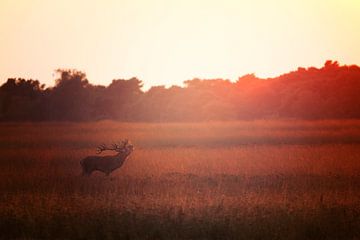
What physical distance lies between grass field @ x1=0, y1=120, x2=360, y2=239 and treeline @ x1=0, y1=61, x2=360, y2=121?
25.1 metres

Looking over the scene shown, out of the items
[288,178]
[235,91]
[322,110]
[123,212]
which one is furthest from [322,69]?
[123,212]

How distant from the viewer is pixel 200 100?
64.1m

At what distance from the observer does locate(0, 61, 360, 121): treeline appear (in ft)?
178

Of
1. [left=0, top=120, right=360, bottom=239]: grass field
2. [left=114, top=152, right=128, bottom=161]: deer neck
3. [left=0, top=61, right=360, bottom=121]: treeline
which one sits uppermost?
[left=0, top=61, right=360, bottom=121]: treeline

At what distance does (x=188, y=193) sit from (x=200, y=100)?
4963cm

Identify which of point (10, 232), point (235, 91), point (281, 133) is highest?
point (235, 91)

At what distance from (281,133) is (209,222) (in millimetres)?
22750

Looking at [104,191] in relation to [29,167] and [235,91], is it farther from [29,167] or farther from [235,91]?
[235,91]

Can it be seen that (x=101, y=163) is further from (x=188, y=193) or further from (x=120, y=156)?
(x=188, y=193)

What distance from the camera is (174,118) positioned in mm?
60312

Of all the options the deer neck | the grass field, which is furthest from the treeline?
the deer neck

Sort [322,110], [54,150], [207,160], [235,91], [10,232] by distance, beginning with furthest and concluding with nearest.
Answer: [235,91]
[322,110]
[54,150]
[207,160]
[10,232]

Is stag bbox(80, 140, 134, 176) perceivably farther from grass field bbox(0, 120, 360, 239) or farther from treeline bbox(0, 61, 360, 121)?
treeline bbox(0, 61, 360, 121)

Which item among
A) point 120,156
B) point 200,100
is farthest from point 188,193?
point 200,100
